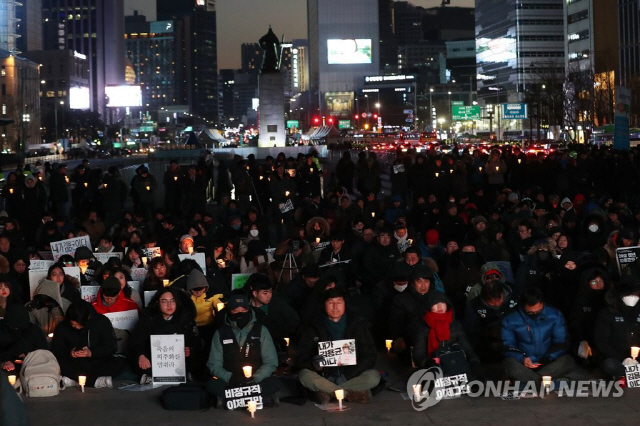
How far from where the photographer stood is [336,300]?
34.9ft

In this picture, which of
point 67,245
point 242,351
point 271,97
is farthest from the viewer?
point 271,97

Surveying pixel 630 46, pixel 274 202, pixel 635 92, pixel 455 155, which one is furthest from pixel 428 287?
pixel 630 46

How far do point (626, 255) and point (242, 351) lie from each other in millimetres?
6524

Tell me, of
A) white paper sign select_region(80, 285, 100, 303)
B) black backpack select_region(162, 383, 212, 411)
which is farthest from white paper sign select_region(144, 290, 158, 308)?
black backpack select_region(162, 383, 212, 411)

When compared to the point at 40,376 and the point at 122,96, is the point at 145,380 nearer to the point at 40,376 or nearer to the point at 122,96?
the point at 40,376

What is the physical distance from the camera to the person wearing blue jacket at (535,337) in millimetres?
10766

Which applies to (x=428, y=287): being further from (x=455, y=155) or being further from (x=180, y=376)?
(x=455, y=155)

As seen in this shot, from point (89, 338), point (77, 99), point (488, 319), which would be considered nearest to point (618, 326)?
point (488, 319)

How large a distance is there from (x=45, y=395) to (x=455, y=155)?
19.6 m

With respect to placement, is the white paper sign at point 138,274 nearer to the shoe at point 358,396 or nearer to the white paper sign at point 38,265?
the white paper sign at point 38,265

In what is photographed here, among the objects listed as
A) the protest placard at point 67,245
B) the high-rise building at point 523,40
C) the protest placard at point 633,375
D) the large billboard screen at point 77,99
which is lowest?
the protest placard at point 633,375

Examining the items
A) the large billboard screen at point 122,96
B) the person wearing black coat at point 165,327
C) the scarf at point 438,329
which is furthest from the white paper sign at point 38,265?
the large billboard screen at point 122,96

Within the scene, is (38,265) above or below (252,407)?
above

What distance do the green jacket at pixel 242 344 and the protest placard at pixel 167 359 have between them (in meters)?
0.66
